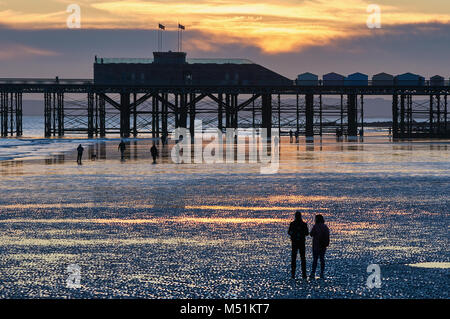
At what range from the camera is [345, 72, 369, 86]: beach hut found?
11238 centimetres

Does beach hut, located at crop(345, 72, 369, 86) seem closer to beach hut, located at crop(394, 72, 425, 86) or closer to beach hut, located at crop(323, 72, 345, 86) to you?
beach hut, located at crop(323, 72, 345, 86)

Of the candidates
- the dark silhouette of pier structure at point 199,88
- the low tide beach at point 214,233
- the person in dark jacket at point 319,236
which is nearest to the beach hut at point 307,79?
the dark silhouette of pier structure at point 199,88

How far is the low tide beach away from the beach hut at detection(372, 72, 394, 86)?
7497 cm

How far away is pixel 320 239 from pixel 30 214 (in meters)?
12.9

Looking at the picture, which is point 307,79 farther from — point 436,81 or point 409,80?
point 436,81

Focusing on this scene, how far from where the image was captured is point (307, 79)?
377 ft

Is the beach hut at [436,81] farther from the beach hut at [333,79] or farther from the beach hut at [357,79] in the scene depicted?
the beach hut at [333,79]

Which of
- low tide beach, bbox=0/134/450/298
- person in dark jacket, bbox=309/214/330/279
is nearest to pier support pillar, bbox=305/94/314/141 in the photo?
low tide beach, bbox=0/134/450/298

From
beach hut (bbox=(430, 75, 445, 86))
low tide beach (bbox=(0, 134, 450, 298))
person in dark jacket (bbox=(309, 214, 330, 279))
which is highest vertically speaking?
beach hut (bbox=(430, 75, 445, 86))

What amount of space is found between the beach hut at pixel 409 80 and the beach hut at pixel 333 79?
833 cm

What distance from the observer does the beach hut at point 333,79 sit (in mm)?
112375

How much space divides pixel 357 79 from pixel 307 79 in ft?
27.8

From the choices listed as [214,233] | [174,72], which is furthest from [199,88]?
[214,233]
